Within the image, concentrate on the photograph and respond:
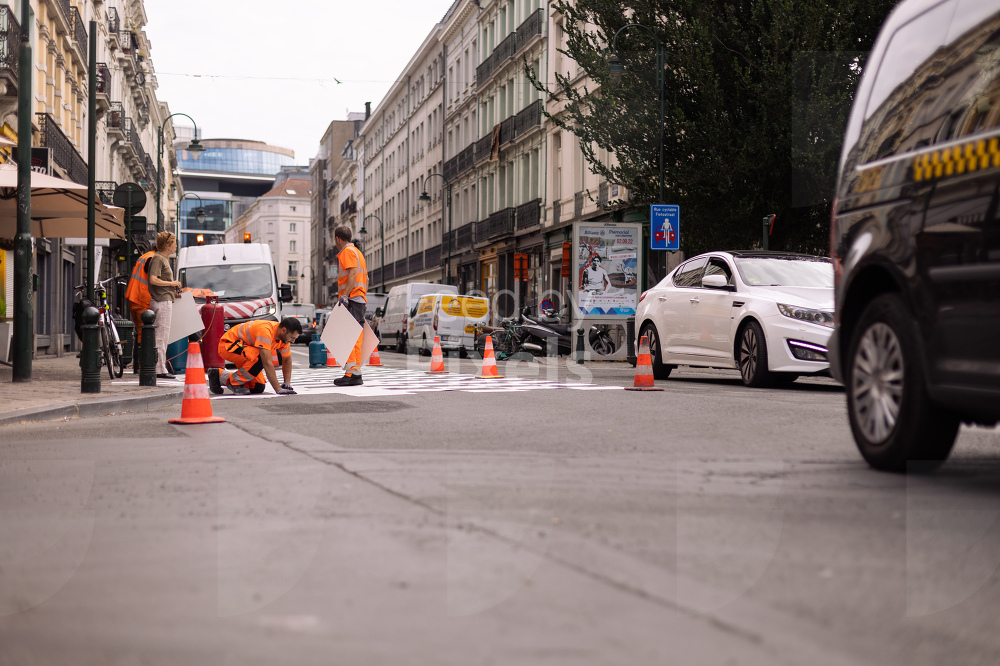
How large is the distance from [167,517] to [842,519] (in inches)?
107

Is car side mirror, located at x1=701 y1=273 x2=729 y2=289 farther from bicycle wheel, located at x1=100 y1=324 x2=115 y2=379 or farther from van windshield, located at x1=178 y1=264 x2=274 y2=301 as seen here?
van windshield, located at x1=178 y1=264 x2=274 y2=301

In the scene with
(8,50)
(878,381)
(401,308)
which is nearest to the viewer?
(878,381)

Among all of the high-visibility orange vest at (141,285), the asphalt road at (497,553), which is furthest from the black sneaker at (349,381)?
the asphalt road at (497,553)

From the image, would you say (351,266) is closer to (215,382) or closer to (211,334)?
(215,382)

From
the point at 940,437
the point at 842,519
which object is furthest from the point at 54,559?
the point at 940,437

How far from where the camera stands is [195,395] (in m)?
9.54

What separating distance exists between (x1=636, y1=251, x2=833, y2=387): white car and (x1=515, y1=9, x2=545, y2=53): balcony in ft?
107

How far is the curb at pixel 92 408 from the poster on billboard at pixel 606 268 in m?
14.4

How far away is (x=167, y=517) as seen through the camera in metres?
4.89

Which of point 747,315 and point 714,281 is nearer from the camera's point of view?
point 747,315

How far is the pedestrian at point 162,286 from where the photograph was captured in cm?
1498

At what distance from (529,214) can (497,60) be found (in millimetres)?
9508

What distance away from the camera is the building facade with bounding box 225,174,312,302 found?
162 m

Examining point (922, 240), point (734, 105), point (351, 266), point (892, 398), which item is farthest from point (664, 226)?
point (922, 240)
